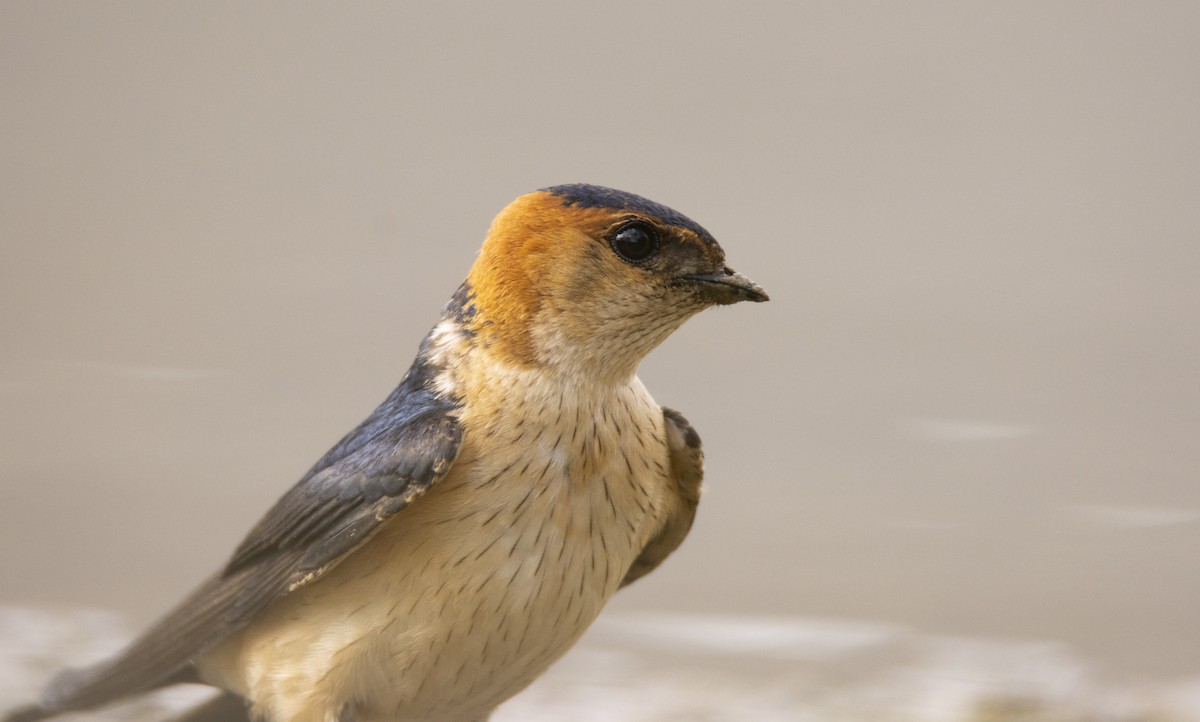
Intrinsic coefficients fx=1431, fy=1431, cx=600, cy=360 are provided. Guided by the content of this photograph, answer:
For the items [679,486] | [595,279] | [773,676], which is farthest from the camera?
[773,676]

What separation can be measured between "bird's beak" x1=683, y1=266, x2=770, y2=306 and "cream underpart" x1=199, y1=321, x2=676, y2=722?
157mm

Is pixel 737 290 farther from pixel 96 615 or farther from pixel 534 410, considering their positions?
pixel 96 615

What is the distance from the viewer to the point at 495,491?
1.51 m

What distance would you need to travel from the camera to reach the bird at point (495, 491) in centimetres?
149

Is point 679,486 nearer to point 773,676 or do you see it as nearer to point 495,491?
point 495,491

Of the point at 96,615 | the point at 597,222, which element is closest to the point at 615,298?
the point at 597,222

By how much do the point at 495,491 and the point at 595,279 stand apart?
25cm

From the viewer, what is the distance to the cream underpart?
150 cm

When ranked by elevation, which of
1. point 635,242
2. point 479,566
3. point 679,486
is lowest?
point 479,566

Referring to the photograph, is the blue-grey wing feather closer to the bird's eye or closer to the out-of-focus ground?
the bird's eye

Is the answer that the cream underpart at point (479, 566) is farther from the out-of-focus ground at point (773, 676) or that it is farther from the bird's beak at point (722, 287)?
the out-of-focus ground at point (773, 676)

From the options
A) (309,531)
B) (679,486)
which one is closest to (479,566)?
(309,531)

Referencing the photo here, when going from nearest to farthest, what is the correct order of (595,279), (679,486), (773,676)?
(595,279) < (679,486) < (773,676)

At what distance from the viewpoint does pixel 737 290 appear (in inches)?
58.7
